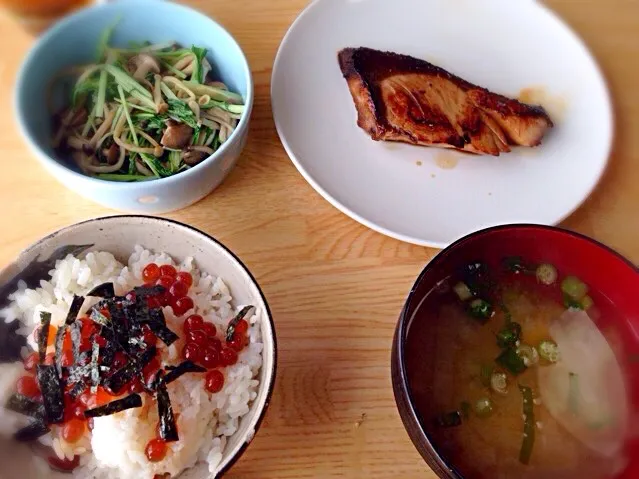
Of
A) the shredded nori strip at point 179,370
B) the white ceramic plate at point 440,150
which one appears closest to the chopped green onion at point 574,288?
the white ceramic plate at point 440,150

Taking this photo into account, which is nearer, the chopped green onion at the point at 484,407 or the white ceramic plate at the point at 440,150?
the chopped green onion at the point at 484,407

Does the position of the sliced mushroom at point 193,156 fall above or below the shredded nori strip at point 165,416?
above

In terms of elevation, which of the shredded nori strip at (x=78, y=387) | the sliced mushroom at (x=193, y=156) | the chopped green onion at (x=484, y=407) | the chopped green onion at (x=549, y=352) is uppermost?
the chopped green onion at (x=549, y=352)

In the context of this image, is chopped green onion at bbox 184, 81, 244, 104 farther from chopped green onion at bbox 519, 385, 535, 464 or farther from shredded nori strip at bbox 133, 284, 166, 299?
chopped green onion at bbox 519, 385, 535, 464

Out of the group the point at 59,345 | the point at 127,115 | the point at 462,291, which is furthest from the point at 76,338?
the point at 462,291

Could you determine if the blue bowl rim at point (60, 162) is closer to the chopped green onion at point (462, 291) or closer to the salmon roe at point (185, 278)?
the salmon roe at point (185, 278)

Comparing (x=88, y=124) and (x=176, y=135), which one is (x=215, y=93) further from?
(x=88, y=124)

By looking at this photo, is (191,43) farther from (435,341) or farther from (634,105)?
(634,105)
